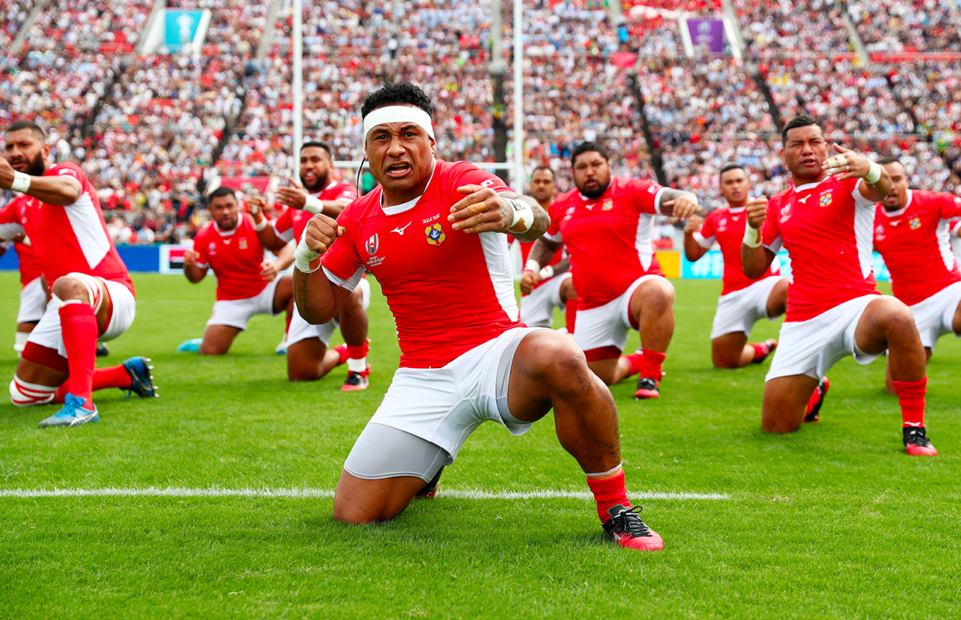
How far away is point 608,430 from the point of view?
3453 mm

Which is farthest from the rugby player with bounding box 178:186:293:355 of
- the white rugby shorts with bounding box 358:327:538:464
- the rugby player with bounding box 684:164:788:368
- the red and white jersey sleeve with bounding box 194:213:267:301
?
the white rugby shorts with bounding box 358:327:538:464

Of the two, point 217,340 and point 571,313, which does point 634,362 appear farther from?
point 217,340

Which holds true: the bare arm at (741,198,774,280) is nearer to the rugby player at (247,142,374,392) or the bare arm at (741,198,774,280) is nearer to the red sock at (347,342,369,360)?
the rugby player at (247,142,374,392)

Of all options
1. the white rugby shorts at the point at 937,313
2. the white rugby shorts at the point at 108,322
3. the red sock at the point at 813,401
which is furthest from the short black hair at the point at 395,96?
the white rugby shorts at the point at 937,313

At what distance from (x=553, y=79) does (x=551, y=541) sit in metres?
32.0

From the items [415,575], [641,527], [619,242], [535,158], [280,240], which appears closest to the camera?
[415,575]

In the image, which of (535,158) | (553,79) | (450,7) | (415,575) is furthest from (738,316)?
(450,7)

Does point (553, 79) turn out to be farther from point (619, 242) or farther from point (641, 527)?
point (641, 527)

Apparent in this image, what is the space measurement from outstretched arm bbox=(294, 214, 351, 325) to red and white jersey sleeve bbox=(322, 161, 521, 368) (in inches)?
7.4

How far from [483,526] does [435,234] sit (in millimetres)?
1315

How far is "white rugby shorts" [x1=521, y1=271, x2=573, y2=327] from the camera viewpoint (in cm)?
975

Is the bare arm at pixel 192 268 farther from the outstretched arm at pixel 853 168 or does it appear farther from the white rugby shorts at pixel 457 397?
the outstretched arm at pixel 853 168

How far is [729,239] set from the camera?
31.6 ft

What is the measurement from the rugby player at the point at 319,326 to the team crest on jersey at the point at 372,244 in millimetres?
3230
